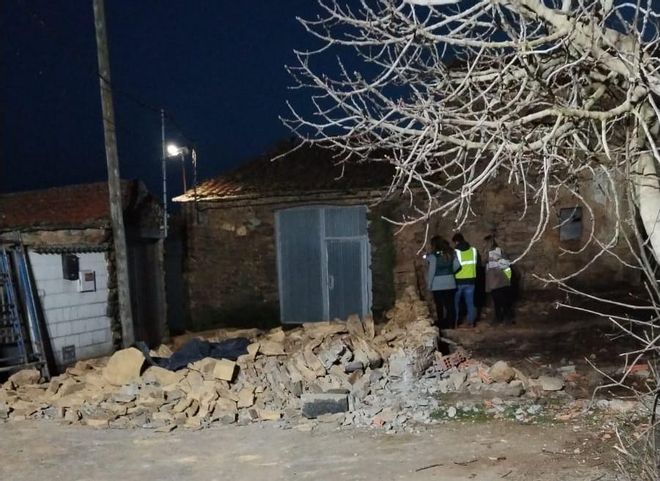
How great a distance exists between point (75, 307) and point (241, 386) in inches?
152

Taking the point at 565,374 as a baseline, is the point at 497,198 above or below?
above

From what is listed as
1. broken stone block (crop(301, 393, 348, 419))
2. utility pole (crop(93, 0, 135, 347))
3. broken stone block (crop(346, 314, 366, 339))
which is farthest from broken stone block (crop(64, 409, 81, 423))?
broken stone block (crop(346, 314, 366, 339))

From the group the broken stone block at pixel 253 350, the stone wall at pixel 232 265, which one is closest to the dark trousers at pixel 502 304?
the stone wall at pixel 232 265

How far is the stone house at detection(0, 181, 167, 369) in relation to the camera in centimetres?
1016

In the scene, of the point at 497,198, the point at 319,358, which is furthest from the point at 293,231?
the point at 319,358

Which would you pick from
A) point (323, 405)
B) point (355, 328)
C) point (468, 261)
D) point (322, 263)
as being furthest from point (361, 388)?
point (322, 263)

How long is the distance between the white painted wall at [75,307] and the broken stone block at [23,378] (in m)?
1.05

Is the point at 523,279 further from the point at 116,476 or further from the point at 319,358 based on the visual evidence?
the point at 116,476

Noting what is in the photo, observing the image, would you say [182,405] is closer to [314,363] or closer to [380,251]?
[314,363]

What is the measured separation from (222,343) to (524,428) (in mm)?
4775

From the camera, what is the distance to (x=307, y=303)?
14281 mm

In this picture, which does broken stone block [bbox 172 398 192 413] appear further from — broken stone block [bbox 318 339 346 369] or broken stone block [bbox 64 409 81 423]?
broken stone block [bbox 318 339 346 369]

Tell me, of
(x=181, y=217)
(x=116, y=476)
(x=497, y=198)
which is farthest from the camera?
(x=181, y=217)

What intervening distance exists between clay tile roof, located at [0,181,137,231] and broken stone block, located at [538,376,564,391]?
7.36 m
